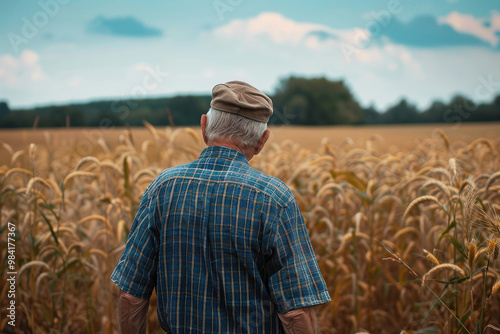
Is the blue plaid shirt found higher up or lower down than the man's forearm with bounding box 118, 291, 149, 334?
higher up

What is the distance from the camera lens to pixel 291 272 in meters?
1.38

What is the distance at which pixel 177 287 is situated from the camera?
150cm

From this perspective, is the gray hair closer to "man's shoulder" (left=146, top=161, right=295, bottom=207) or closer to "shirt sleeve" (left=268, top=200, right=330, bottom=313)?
"man's shoulder" (left=146, top=161, right=295, bottom=207)

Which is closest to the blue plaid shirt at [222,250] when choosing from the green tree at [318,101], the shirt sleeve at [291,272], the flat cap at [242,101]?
the shirt sleeve at [291,272]

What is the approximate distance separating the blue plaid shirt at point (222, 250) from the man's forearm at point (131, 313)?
40 mm

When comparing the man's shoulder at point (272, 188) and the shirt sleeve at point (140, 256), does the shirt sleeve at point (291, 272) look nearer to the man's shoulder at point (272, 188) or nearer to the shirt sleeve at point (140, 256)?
the man's shoulder at point (272, 188)

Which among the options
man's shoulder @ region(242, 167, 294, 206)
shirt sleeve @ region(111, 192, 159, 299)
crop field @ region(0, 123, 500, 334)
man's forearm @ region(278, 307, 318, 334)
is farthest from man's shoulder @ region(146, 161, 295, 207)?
crop field @ region(0, 123, 500, 334)

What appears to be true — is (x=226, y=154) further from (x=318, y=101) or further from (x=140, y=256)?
(x=318, y=101)

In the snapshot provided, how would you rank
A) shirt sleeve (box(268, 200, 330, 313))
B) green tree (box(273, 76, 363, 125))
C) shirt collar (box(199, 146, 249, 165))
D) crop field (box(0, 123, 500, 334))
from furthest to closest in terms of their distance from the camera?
green tree (box(273, 76, 363, 125)) → crop field (box(0, 123, 500, 334)) → shirt collar (box(199, 146, 249, 165)) → shirt sleeve (box(268, 200, 330, 313))

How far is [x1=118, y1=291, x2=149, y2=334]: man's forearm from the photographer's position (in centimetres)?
154

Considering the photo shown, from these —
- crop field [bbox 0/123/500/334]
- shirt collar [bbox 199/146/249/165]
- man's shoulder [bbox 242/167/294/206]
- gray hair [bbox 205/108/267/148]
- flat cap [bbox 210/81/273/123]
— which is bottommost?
crop field [bbox 0/123/500/334]

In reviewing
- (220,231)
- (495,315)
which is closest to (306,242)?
(220,231)

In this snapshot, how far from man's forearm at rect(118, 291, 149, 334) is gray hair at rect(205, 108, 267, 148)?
652 mm

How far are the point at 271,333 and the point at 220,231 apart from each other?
1.34 ft
